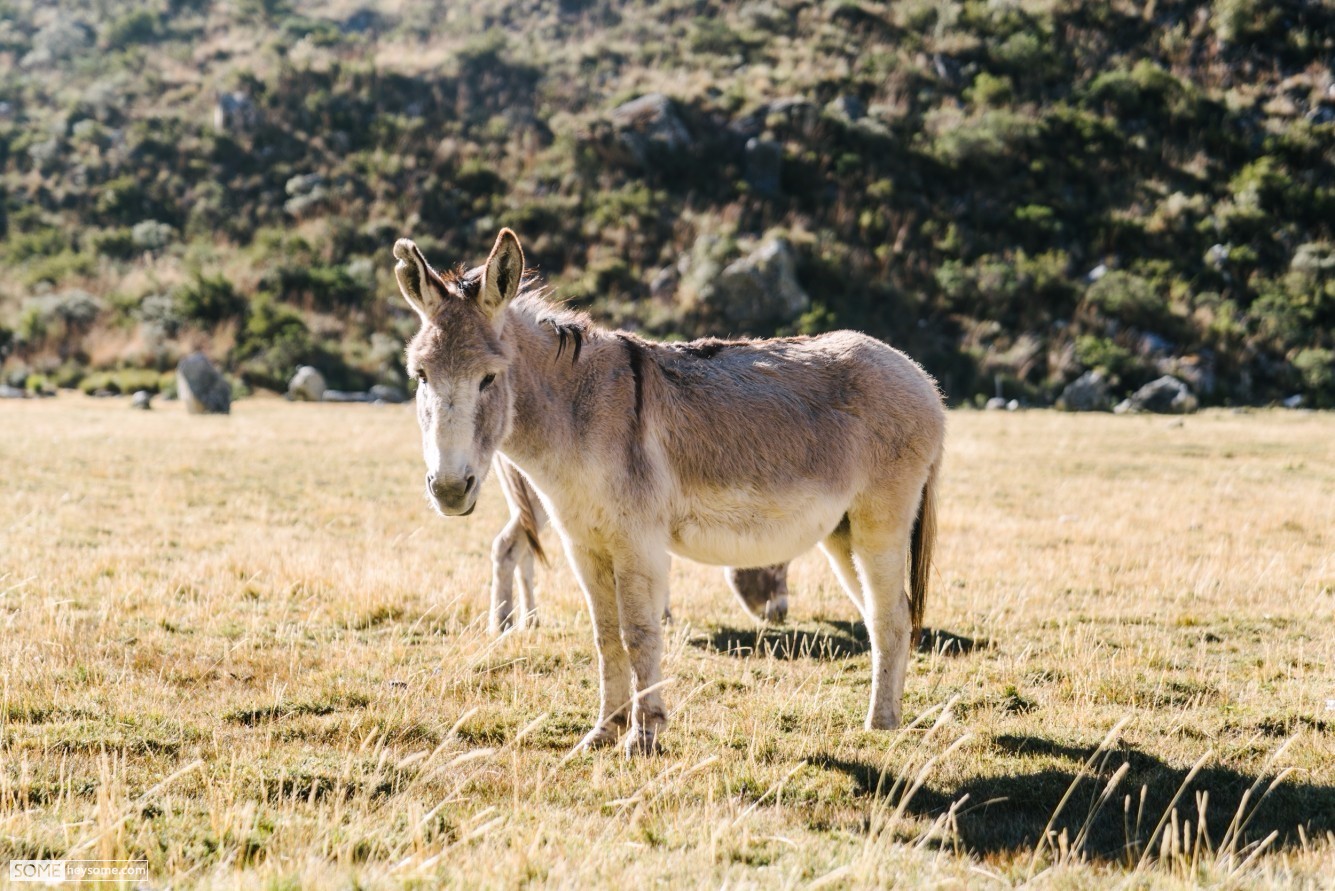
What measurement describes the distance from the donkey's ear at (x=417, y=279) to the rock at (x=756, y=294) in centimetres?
2647

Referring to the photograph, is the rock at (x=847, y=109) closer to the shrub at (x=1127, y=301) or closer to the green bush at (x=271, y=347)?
the shrub at (x=1127, y=301)

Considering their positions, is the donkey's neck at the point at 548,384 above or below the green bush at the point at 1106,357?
above

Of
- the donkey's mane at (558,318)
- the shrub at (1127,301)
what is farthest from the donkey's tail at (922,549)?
the shrub at (1127,301)

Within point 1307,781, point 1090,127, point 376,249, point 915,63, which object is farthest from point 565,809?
point 915,63

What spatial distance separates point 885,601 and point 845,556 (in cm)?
51

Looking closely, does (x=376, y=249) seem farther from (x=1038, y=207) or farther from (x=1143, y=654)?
(x=1143, y=654)

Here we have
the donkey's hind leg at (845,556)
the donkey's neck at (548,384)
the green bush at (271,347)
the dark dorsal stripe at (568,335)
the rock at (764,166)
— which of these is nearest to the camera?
the donkey's neck at (548,384)

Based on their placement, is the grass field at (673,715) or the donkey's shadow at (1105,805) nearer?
the grass field at (673,715)

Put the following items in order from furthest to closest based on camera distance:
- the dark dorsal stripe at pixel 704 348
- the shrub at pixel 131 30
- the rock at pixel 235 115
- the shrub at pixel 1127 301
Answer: the shrub at pixel 131 30 < the rock at pixel 235 115 < the shrub at pixel 1127 301 < the dark dorsal stripe at pixel 704 348

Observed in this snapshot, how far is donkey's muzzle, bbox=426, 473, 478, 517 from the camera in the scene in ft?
14.7

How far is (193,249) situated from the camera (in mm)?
35219

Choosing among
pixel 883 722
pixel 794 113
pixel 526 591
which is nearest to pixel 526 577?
pixel 526 591

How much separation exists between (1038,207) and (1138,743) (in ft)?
110

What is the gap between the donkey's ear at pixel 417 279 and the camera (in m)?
4.78
